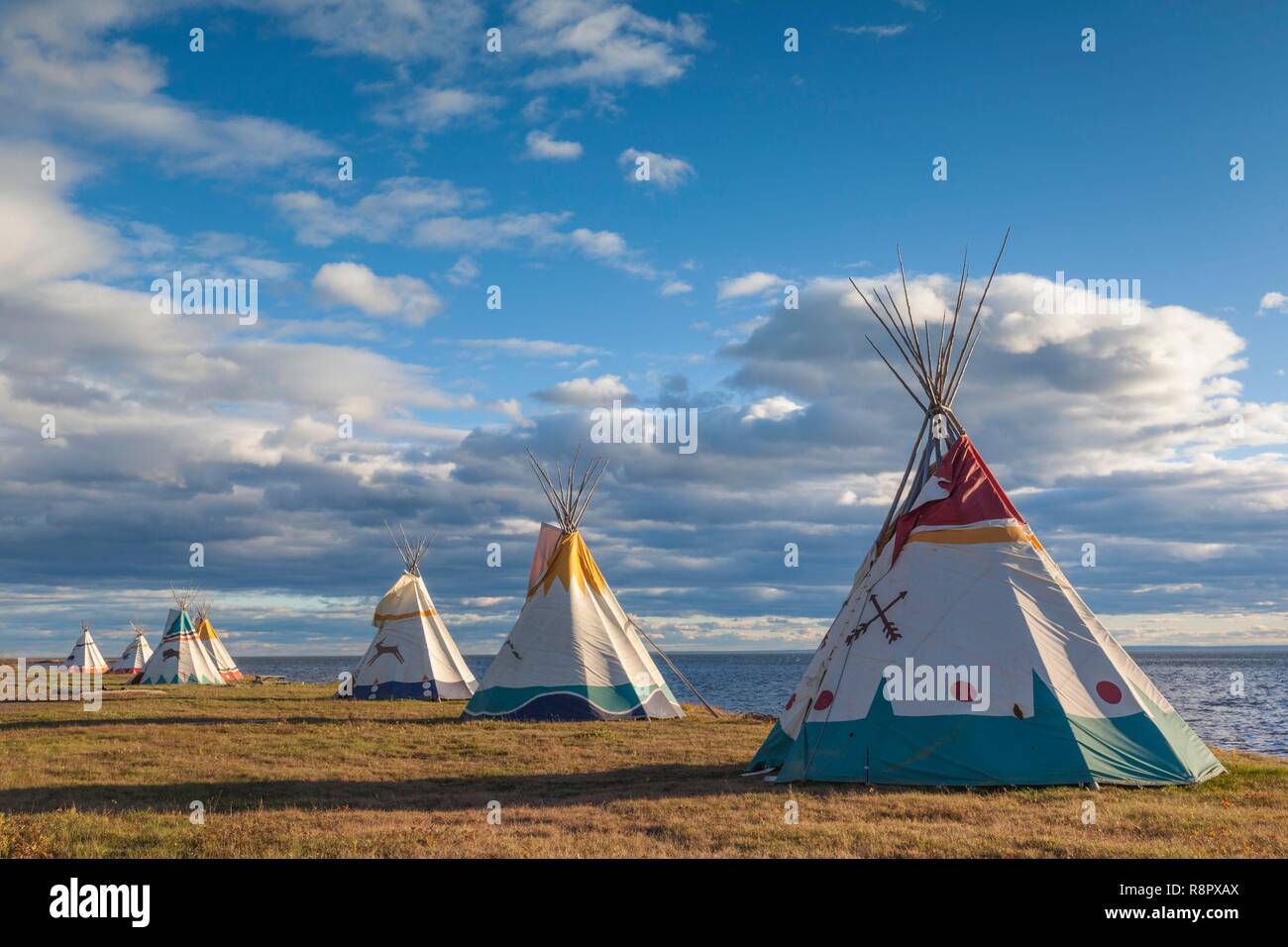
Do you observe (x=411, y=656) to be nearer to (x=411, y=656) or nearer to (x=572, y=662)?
(x=411, y=656)

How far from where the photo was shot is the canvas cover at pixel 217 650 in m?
66.1

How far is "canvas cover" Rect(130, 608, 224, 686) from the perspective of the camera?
60875 millimetres

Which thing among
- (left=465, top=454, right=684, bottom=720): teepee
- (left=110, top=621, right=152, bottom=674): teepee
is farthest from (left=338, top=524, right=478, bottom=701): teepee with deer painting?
(left=110, top=621, right=152, bottom=674): teepee

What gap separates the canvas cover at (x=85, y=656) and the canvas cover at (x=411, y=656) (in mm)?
56796

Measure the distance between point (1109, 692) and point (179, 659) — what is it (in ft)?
195

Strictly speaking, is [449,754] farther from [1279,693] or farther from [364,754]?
[1279,693]

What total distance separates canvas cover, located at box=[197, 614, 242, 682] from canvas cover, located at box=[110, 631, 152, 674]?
14.5 meters

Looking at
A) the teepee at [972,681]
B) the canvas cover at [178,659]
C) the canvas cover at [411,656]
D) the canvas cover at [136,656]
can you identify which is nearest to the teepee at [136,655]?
the canvas cover at [136,656]

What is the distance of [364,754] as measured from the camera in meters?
20.6

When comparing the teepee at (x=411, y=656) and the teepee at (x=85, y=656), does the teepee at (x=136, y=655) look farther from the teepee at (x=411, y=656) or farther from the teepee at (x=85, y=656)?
the teepee at (x=411, y=656)

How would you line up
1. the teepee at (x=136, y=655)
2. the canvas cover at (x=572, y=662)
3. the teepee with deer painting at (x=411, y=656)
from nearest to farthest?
the canvas cover at (x=572, y=662) → the teepee with deer painting at (x=411, y=656) → the teepee at (x=136, y=655)

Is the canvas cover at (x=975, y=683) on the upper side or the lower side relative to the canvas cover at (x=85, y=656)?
upper

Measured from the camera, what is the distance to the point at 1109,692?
14.7 m
